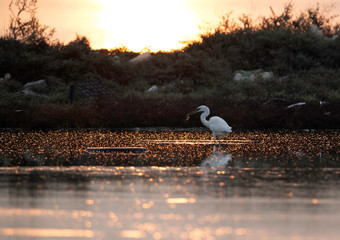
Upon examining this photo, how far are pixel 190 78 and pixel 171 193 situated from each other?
33904mm

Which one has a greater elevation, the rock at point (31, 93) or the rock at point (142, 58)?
the rock at point (142, 58)

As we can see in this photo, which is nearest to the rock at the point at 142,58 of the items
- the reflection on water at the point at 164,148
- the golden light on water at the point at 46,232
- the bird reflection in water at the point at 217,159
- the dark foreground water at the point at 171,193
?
the reflection on water at the point at 164,148

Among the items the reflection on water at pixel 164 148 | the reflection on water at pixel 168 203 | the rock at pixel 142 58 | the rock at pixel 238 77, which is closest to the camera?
the reflection on water at pixel 168 203

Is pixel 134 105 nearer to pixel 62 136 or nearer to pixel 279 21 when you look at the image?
pixel 62 136

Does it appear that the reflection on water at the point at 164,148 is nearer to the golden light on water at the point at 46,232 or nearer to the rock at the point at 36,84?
the golden light on water at the point at 46,232

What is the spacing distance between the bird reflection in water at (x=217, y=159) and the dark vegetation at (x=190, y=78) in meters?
11.0

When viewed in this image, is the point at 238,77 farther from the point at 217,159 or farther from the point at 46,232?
the point at 46,232

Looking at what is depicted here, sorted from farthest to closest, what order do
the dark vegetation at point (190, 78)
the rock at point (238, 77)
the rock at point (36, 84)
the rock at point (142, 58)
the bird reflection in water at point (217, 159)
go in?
the rock at point (142, 58), the rock at point (238, 77), the rock at point (36, 84), the dark vegetation at point (190, 78), the bird reflection in water at point (217, 159)

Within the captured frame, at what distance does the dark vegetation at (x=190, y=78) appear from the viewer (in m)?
28.3

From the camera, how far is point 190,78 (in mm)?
43344

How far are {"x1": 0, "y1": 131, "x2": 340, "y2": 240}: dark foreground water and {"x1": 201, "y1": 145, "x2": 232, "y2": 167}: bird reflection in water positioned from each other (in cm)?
2

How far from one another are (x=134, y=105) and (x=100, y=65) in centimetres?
1503

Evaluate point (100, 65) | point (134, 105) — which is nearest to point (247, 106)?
point (134, 105)

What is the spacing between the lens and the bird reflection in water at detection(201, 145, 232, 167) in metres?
13.9
